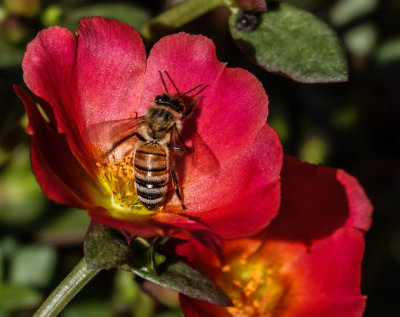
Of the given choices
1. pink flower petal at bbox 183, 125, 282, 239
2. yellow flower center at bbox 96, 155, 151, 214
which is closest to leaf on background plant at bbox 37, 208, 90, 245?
yellow flower center at bbox 96, 155, 151, 214

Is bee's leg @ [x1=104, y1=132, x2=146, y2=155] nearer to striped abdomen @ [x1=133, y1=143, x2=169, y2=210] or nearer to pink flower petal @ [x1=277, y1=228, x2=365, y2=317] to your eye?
striped abdomen @ [x1=133, y1=143, x2=169, y2=210]

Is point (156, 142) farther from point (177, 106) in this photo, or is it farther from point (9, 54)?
point (9, 54)

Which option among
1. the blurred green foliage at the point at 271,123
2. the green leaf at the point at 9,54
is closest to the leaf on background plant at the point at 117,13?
the blurred green foliage at the point at 271,123

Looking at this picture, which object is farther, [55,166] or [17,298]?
[17,298]

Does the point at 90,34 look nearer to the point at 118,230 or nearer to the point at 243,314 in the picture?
the point at 118,230

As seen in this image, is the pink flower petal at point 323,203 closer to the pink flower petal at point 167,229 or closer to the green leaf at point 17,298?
the pink flower petal at point 167,229

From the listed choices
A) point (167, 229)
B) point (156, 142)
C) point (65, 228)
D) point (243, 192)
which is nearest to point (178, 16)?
point (156, 142)
